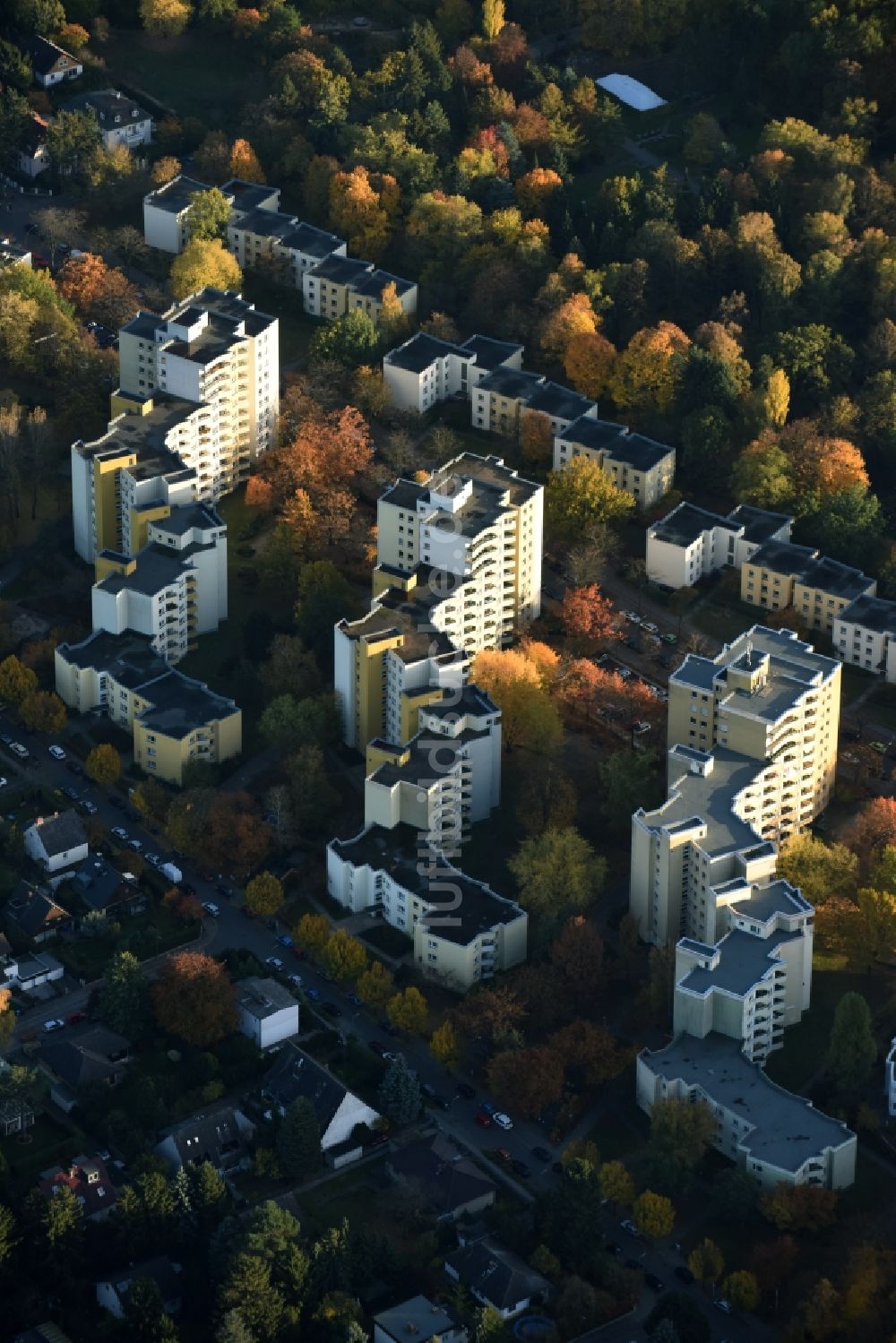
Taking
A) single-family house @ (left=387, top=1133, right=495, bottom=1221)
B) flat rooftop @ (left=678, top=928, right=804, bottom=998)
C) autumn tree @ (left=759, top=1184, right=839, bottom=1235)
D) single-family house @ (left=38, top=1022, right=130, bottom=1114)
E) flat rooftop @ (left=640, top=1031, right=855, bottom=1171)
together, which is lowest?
single-family house @ (left=38, top=1022, right=130, bottom=1114)

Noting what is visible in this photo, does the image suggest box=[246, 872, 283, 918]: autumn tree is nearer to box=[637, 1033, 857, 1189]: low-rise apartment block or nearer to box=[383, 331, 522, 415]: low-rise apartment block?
box=[637, 1033, 857, 1189]: low-rise apartment block

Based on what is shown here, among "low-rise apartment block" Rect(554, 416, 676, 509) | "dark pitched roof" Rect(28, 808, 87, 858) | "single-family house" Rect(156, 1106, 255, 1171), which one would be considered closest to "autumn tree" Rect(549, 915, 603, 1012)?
"single-family house" Rect(156, 1106, 255, 1171)

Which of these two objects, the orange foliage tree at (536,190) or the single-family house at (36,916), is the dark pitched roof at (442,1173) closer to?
the single-family house at (36,916)

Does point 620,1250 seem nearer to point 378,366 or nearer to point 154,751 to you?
point 154,751

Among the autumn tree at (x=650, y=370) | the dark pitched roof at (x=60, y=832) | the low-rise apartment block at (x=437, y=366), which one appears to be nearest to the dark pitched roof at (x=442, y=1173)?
the dark pitched roof at (x=60, y=832)

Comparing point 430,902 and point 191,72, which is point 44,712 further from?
point 191,72

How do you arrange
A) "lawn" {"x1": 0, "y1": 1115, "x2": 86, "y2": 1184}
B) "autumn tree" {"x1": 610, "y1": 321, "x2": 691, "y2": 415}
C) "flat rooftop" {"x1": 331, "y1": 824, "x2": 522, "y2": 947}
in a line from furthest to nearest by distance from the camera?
"autumn tree" {"x1": 610, "y1": 321, "x2": 691, "y2": 415} → "flat rooftop" {"x1": 331, "y1": 824, "x2": 522, "y2": 947} → "lawn" {"x1": 0, "y1": 1115, "x2": 86, "y2": 1184}

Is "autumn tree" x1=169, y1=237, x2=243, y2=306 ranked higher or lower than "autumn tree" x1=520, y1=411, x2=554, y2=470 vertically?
higher
